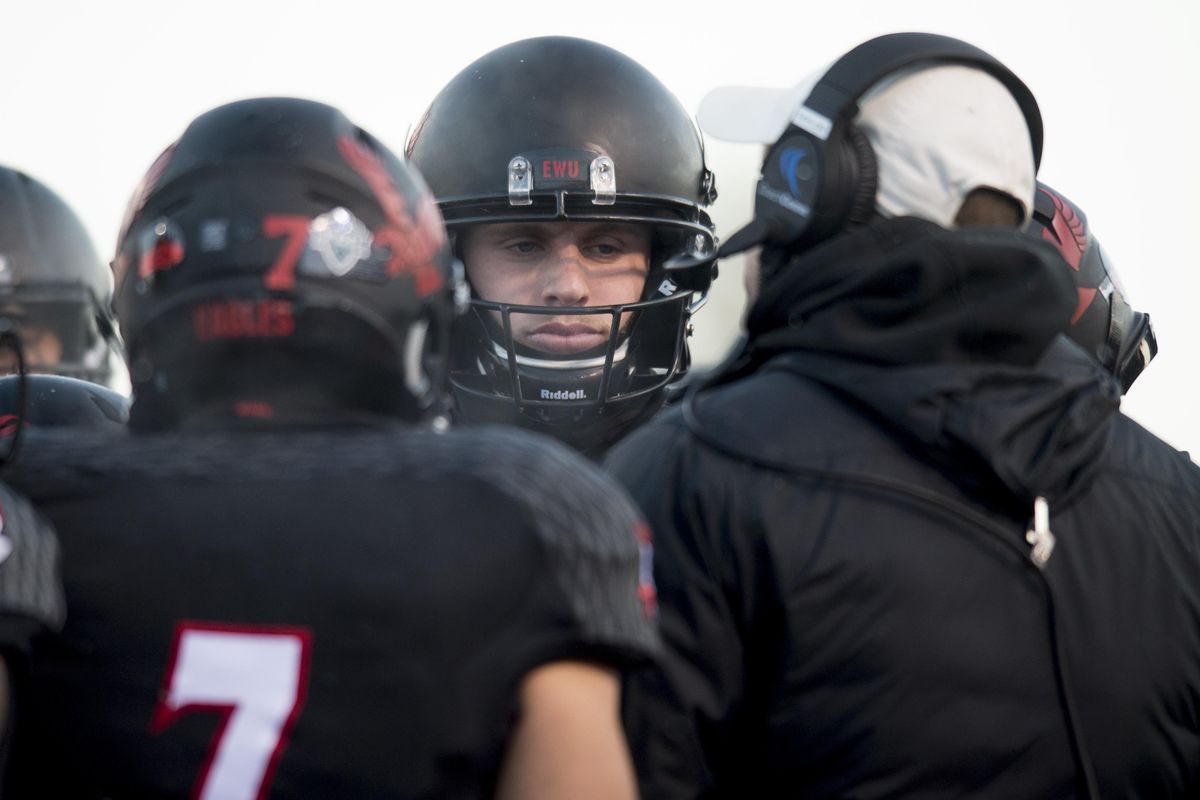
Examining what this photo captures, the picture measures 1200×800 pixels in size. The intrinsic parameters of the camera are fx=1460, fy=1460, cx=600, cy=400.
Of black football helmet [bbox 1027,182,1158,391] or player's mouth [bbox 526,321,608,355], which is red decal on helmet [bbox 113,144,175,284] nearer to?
player's mouth [bbox 526,321,608,355]

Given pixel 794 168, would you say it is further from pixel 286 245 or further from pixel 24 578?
pixel 24 578

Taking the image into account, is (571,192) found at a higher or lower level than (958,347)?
lower

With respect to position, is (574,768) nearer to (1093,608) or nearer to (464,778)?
(464,778)

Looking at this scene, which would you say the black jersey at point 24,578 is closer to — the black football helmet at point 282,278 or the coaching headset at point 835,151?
the black football helmet at point 282,278

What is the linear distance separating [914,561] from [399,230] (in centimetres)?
65

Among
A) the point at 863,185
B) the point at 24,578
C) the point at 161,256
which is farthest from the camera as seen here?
the point at 863,185

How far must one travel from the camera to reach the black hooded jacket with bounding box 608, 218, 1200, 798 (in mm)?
1568

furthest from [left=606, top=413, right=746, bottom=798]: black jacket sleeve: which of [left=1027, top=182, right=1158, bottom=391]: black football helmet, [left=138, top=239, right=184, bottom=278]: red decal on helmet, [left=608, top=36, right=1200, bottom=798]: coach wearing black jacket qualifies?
[left=1027, top=182, right=1158, bottom=391]: black football helmet

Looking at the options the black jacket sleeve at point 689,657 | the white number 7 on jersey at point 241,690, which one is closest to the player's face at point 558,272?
the black jacket sleeve at point 689,657

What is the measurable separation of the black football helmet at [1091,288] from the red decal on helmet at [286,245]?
1888mm

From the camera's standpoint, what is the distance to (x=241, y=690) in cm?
119

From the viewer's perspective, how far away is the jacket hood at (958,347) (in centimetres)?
160

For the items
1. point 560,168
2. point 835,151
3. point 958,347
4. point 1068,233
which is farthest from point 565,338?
point 958,347

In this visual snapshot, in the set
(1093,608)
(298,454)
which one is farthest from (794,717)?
(298,454)
